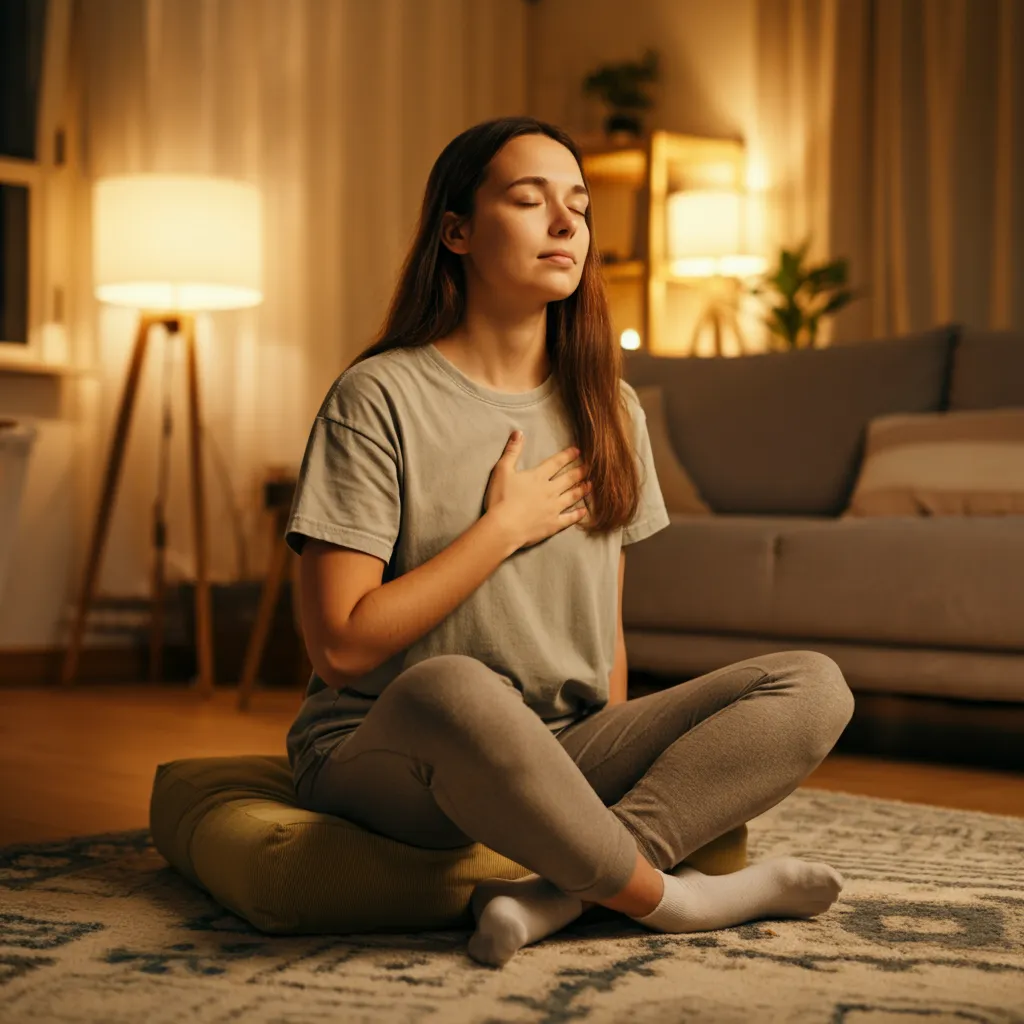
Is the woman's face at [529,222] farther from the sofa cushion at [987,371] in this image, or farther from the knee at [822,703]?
the sofa cushion at [987,371]

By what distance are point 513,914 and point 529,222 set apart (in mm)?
670

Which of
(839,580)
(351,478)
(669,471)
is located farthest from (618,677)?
(669,471)

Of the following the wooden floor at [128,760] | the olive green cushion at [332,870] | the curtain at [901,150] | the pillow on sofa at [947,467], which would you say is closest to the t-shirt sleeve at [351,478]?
the olive green cushion at [332,870]

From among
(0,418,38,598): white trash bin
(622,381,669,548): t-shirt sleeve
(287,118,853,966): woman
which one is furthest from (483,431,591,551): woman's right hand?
(0,418,38,598): white trash bin

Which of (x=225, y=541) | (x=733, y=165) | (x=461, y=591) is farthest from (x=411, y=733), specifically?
(x=733, y=165)

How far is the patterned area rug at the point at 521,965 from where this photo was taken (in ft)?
3.83

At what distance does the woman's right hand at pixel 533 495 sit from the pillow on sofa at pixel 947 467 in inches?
67.3

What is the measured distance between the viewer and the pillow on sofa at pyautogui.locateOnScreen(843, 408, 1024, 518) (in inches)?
119

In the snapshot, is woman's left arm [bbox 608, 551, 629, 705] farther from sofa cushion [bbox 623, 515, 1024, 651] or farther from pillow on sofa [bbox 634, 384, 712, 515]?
pillow on sofa [bbox 634, 384, 712, 515]

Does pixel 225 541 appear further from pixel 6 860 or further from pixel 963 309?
pixel 6 860

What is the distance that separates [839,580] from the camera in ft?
9.40

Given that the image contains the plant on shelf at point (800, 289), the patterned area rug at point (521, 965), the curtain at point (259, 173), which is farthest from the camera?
the plant on shelf at point (800, 289)

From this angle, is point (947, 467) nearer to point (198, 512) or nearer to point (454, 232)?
point (454, 232)

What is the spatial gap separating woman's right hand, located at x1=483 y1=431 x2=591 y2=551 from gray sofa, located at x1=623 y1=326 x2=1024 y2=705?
54.5 inches
